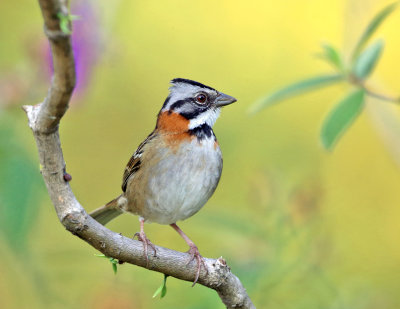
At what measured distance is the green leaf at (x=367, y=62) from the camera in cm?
331

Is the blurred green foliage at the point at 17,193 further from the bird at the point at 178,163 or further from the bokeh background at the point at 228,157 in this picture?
the bird at the point at 178,163

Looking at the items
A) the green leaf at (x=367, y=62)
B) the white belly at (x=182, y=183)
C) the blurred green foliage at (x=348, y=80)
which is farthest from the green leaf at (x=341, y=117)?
the white belly at (x=182, y=183)

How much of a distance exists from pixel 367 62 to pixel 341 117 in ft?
1.18

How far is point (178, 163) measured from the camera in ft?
13.0

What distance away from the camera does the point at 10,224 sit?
11.9 ft

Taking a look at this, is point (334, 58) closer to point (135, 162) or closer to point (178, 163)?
point (178, 163)

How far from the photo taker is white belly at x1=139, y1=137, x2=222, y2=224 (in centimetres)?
391

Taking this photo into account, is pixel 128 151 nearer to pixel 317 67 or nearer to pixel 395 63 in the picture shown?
pixel 317 67

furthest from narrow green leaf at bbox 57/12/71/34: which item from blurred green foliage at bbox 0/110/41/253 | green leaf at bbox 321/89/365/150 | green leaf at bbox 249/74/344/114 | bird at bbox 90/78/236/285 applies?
bird at bbox 90/78/236/285

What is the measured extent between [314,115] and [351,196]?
3.46 feet

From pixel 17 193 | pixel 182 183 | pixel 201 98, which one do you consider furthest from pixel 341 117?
pixel 17 193

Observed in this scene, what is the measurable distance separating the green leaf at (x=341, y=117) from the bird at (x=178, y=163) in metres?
0.96

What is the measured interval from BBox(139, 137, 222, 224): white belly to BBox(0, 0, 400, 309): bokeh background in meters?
0.13

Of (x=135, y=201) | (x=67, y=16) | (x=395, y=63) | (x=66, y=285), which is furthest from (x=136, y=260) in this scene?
(x=395, y=63)
